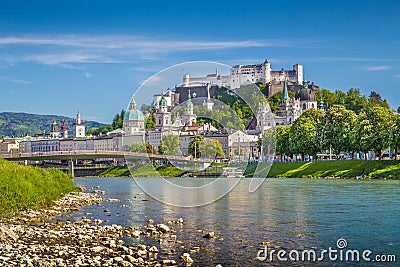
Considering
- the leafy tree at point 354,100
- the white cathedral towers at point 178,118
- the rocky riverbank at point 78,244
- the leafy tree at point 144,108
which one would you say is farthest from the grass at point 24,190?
the leafy tree at point 354,100

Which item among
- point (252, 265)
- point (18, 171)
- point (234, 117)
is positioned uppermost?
point (234, 117)

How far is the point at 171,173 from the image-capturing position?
96.6 meters

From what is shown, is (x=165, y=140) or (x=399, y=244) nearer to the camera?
(x=399, y=244)

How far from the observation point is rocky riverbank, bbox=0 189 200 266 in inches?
679

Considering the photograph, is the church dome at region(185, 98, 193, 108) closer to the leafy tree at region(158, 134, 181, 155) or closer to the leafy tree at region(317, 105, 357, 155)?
the leafy tree at region(158, 134, 181, 155)

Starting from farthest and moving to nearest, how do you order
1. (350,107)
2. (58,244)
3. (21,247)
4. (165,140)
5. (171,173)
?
1. (350,107)
2. (171,173)
3. (165,140)
4. (58,244)
5. (21,247)

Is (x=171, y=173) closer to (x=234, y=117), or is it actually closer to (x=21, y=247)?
(x=234, y=117)

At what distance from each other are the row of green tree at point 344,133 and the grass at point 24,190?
40737 mm

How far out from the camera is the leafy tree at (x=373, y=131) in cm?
6681

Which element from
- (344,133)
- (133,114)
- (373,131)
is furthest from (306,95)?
(133,114)

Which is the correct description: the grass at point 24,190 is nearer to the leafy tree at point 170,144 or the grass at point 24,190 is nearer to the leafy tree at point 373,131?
the leafy tree at point 170,144

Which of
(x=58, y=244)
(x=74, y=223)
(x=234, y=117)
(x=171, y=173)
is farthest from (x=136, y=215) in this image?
(x=171, y=173)

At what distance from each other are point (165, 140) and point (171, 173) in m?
55.9

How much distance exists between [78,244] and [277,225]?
9.47m
